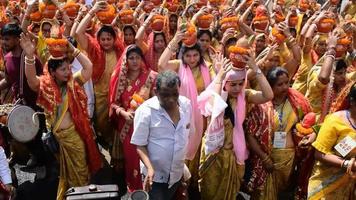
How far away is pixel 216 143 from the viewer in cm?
398

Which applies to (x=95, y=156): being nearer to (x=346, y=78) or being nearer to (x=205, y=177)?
(x=205, y=177)

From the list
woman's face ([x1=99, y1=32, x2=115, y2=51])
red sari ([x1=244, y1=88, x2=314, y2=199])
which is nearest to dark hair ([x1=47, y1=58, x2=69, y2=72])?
woman's face ([x1=99, y1=32, x2=115, y2=51])

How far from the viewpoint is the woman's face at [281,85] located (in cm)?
425

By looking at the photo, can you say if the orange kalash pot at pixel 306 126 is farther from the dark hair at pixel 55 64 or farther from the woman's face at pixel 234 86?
the dark hair at pixel 55 64

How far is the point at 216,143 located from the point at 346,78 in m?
1.53

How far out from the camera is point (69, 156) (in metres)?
→ 4.30

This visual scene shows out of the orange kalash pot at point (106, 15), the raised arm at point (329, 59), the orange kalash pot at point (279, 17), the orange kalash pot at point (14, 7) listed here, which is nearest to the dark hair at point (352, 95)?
the raised arm at point (329, 59)

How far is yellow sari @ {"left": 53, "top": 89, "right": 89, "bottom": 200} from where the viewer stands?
423 centimetres

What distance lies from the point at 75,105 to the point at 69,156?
478 millimetres

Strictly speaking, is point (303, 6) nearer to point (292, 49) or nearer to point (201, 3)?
point (201, 3)

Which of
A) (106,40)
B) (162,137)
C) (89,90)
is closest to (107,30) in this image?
(106,40)

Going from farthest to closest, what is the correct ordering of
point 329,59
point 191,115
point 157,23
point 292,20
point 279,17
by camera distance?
1. point 279,17
2. point 292,20
3. point 157,23
4. point 329,59
5. point 191,115

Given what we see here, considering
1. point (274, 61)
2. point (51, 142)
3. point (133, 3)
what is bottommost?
Answer: point (51, 142)

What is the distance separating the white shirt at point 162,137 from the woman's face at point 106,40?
87.2 inches
